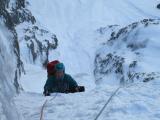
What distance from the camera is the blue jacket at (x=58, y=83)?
938 cm

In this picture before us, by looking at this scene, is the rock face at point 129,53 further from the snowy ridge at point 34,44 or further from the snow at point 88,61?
the snowy ridge at point 34,44

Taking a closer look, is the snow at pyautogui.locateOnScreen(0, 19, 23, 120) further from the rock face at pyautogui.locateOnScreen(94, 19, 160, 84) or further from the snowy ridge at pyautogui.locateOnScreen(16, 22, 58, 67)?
the snowy ridge at pyautogui.locateOnScreen(16, 22, 58, 67)

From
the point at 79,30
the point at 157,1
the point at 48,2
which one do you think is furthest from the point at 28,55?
the point at 157,1

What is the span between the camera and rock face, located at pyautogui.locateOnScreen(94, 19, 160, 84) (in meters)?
23.3

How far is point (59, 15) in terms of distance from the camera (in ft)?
121

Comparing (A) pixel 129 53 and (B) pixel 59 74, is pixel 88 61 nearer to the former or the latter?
(A) pixel 129 53

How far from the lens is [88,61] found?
2928 cm

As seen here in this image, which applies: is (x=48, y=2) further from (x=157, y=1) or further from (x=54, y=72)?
(x=54, y=72)

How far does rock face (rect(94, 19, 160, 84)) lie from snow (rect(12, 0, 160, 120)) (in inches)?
2.8

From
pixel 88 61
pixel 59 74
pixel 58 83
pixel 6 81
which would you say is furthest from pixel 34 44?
pixel 6 81

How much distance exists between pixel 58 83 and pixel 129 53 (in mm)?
17953

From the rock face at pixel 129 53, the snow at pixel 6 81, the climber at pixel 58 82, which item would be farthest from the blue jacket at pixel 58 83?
the rock face at pixel 129 53

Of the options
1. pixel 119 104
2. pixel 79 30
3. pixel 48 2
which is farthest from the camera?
pixel 48 2

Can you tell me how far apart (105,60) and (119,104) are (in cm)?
2009
